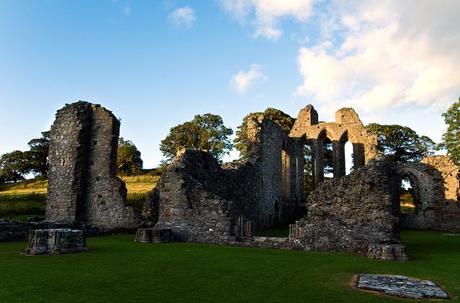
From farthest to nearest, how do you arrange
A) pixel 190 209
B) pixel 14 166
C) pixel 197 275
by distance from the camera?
pixel 14 166, pixel 190 209, pixel 197 275

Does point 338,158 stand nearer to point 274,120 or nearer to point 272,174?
point 274,120

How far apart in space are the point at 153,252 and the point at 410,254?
7.24 meters

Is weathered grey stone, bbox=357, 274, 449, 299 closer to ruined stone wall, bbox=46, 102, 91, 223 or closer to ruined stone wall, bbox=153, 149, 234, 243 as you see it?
ruined stone wall, bbox=153, 149, 234, 243

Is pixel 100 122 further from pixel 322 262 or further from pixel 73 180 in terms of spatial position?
pixel 322 262

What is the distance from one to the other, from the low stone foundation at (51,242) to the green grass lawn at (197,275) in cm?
45

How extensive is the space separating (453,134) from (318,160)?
525 inches

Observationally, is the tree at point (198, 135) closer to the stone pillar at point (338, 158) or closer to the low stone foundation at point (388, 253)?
the stone pillar at point (338, 158)

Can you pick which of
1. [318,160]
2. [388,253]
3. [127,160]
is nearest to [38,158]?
[127,160]

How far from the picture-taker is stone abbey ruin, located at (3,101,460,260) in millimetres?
12359

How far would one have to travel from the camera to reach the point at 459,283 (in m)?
7.29

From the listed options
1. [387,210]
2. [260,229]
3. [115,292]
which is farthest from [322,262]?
[260,229]

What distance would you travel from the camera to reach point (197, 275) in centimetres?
730

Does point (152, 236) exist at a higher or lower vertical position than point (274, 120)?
lower

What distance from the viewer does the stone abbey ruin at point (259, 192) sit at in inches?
487
